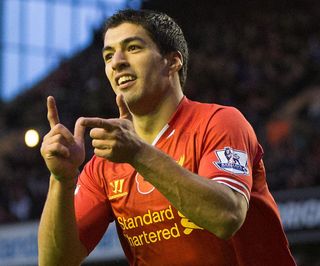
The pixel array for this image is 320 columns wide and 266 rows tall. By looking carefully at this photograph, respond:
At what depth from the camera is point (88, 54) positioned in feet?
91.0

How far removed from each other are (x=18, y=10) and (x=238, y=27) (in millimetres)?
18812

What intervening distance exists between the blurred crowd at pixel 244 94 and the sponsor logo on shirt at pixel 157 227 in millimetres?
8190

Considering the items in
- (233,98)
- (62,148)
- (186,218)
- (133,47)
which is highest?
(133,47)

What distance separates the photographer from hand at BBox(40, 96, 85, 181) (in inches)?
147

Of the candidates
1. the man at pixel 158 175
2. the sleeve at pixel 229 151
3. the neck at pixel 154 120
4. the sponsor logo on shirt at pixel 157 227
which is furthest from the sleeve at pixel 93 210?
the sleeve at pixel 229 151

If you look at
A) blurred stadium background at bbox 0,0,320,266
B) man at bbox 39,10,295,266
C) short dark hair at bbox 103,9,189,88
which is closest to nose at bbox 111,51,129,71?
man at bbox 39,10,295,266

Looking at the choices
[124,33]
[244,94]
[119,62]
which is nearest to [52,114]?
[119,62]

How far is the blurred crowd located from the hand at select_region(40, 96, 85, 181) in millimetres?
8778

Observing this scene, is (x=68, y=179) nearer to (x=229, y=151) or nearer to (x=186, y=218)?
(x=186, y=218)

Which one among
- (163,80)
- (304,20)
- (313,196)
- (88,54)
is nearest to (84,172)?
(163,80)

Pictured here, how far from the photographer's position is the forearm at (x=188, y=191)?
3.62 metres

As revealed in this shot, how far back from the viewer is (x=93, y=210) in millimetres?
4547

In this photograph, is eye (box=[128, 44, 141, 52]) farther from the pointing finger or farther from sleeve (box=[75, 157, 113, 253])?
the pointing finger

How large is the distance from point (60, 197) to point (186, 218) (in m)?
0.59
